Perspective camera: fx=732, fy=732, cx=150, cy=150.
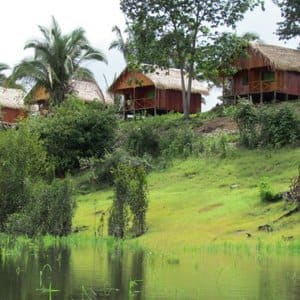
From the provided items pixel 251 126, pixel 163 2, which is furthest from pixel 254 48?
pixel 251 126

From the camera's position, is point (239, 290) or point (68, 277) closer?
point (239, 290)

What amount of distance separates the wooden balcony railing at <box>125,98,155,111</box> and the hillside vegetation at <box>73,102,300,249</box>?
1228 cm

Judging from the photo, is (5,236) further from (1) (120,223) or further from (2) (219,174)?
(2) (219,174)

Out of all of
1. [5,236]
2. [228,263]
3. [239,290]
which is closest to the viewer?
[239,290]

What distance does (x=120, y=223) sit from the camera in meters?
23.2

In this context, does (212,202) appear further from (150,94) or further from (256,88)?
(150,94)

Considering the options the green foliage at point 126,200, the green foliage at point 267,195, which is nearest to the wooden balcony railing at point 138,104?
the green foliage at point 267,195

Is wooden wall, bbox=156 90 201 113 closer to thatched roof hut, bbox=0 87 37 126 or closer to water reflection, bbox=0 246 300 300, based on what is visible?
thatched roof hut, bbox=0 87 37 126

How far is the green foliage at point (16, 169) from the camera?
24.8 meters

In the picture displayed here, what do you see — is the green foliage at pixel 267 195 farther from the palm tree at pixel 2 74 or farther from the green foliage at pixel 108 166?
the palm tree at pixel 2 74

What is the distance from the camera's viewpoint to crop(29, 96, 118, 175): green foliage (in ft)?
130

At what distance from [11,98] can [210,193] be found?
33.2 m

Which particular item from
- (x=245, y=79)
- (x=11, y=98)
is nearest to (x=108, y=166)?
(x=245, y=79)

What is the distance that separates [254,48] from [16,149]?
87.4 feet
